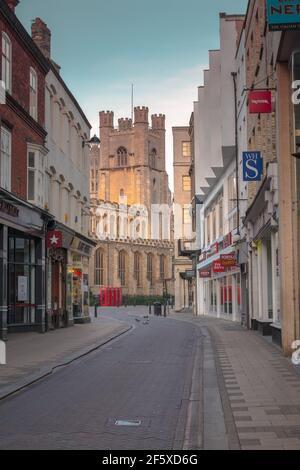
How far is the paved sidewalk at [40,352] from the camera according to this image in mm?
13125

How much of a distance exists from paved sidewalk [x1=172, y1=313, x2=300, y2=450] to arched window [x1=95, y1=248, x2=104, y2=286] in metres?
88.6

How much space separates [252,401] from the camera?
10.2 meters

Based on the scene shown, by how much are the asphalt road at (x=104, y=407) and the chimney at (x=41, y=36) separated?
18654 millimetres

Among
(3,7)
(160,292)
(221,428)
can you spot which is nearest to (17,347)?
(3,7)

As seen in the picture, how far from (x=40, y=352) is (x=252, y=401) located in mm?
9401

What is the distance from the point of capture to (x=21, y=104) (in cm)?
2447

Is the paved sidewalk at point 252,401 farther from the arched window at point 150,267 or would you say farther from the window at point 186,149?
the arched window at point 150,267

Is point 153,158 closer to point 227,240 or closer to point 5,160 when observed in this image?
point 227,240

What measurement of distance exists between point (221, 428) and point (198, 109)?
40.8 m

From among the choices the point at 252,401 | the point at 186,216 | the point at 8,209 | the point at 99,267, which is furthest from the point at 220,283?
the point at 99,267

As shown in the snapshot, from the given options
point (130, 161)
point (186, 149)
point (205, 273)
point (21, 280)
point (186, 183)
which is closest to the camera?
point (21, 280)

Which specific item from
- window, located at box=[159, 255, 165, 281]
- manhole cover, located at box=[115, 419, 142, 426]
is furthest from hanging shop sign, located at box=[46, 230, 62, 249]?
window, located at box=[159, 255, 165, 281]

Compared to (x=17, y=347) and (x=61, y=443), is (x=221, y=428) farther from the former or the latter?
(x=17, y=347)

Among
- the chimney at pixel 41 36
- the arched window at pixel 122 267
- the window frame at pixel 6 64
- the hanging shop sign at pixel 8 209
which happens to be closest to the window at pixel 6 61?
the window frame at pixel 6 64
